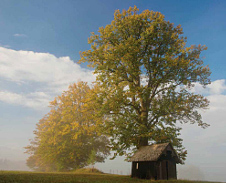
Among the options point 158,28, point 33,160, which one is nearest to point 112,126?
point 158,28

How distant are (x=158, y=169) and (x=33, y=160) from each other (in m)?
46.6

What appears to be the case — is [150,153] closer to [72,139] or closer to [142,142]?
[142,142]

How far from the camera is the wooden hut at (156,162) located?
837 inches

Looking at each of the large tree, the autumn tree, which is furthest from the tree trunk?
the autumn tree

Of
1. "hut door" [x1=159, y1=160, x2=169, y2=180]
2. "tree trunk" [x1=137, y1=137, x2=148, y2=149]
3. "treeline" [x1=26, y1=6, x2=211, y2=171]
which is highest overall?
"treeline" [x1=26, y1=6, x2=211, y2=171]

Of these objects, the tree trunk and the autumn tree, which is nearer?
the tree trunk

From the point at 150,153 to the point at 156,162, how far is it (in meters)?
1.19

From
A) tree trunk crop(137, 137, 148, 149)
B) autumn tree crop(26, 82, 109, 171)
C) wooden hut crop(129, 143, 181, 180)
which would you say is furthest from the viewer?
autumn tree crop(26, 82, 109, 171)

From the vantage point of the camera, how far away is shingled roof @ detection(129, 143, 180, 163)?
21.3m

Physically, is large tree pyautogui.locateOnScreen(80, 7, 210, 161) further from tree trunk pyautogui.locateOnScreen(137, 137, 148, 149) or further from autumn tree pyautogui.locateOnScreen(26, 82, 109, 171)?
autumn tree pyautogui.locateOnScreen(26, 82, 109, 171)

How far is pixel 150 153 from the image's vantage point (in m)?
22.1

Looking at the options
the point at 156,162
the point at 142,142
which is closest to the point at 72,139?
the point at 142,142

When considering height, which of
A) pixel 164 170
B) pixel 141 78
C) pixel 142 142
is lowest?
pixel 164 170

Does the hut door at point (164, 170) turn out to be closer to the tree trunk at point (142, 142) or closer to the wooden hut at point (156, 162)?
the wooden hut at point (156, 162)
